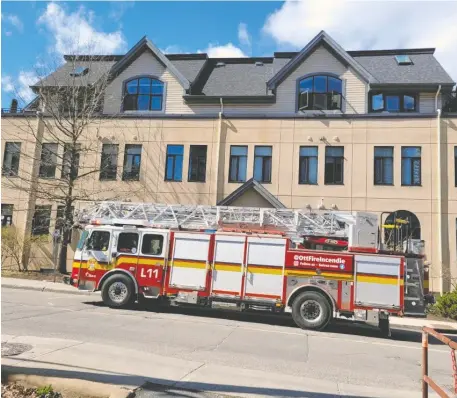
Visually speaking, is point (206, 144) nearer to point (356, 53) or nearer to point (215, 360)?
point (356, 53)

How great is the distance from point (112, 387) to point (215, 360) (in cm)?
288

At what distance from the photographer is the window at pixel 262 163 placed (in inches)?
883

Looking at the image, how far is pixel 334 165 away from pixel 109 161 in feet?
40.5

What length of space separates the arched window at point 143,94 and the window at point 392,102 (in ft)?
38.1

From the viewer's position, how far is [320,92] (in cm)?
2248

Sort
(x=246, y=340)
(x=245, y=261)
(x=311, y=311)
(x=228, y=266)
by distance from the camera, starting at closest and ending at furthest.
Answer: (x=246, y=340)
(x=311, y=311)
(x=245, y=261)
(x=228, y=266)

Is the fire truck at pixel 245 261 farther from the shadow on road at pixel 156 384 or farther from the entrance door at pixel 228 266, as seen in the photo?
the shadow on road at pixel 156 384

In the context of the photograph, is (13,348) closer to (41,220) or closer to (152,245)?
(152,245)

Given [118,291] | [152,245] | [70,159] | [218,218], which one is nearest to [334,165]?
[218,218]

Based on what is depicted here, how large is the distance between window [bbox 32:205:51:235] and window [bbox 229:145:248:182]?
34.9 ft

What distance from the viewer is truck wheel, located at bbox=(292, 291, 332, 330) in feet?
38.8

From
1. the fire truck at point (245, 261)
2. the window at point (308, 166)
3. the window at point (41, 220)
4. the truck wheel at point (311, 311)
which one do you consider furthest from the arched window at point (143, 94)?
the truck wheel at point (311, 311)

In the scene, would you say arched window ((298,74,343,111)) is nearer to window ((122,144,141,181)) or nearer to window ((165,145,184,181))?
window ((165,145,184,181))

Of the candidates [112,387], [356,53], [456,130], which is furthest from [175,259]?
[356,53]
